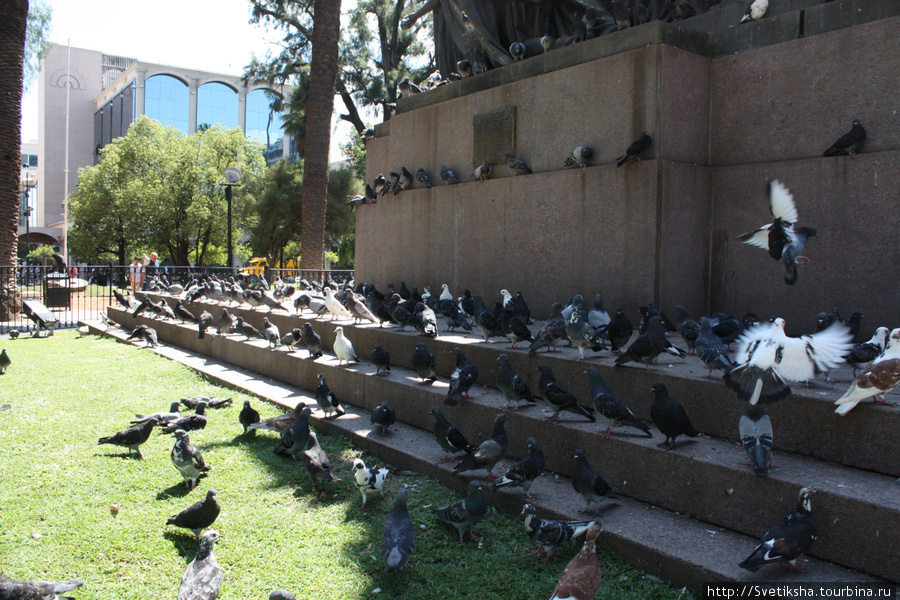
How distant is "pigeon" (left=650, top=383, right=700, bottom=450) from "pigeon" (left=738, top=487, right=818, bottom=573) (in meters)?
0.92

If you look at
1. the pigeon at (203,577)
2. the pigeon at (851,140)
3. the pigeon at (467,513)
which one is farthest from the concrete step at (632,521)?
the pigeon at (851,140)

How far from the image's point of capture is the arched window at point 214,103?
2643 inches

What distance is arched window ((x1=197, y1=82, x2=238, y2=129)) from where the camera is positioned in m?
67.1

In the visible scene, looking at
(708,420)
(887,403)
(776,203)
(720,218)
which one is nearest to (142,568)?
(708,420)

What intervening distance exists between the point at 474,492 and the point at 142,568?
7.30ft

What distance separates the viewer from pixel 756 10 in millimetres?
6707

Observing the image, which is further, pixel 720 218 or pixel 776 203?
pixel 720 218

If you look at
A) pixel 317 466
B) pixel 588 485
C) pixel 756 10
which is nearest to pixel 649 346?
pixel 588 485

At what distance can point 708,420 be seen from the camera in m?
4.45

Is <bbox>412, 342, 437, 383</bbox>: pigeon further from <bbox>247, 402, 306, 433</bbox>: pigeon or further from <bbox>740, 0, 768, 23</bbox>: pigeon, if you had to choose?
<bbox>740, 0, 768, 23</bbox>: pigeon

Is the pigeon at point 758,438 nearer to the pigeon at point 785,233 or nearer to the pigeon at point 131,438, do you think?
the pigeon at point 785,233

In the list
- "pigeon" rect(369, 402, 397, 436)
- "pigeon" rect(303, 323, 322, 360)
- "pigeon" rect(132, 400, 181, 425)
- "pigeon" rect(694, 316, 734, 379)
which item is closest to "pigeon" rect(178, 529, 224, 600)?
"pigeon" rect(369, 402, 397, 436)

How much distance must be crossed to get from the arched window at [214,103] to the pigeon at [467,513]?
69.9 meters

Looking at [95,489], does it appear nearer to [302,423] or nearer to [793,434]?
[302,423]
